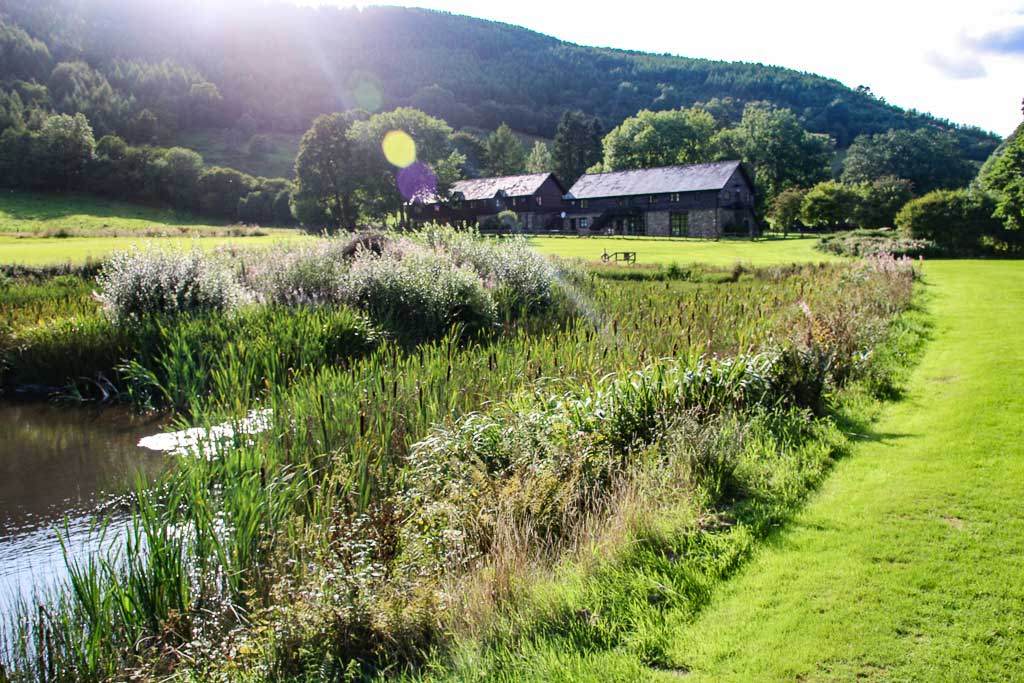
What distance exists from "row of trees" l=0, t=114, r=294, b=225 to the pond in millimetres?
63207

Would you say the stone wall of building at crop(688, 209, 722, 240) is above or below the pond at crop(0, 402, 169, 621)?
above

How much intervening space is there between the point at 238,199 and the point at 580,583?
75644 mm

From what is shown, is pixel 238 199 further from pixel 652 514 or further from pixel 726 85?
pixel 726 85

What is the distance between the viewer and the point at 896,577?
4195mm

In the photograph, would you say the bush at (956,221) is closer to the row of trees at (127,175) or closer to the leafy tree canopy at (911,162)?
the leafy tree canopy at (911,162)

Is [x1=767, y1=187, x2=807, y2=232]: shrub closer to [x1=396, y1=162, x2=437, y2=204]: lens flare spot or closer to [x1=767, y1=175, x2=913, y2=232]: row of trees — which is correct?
[x1=767, y1=175, x2=913, y2=232]: row of trees

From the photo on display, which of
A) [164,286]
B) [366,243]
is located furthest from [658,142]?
[164,286]

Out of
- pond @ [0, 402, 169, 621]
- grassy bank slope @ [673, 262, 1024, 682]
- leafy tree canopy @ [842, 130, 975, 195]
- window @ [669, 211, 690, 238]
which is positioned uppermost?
leafy tree canopy @ [842, 130, 975, 195]

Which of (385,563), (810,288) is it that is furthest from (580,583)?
(810,288)

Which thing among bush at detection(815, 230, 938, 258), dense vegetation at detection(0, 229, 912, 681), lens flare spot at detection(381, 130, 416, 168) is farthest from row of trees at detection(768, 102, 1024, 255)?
lens flare spot at detection(381, 130, 416, 168)

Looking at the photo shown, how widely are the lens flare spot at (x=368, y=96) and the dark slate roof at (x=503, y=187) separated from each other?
72087 mm

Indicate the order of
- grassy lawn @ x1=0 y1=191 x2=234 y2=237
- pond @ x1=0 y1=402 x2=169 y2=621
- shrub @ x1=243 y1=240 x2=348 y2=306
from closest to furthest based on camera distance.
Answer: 1. pond @ x1=0 y1=402 x2=169 y2=621
2. shrub @ x1=243 y1=240 x2=348 y2=306
3. grassy lawn @ x1=0 y1=191 x2=234 y2=237

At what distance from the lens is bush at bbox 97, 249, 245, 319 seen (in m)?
13.7

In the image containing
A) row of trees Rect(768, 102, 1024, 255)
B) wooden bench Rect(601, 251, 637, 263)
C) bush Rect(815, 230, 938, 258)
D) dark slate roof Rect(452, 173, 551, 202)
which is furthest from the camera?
dark slate roof Rect(452, 173, 551, 202)
